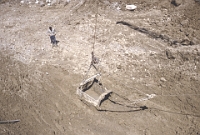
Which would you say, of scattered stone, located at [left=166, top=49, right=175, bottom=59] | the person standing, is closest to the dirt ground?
scattered stone, located at [left=166, top=49, right=175, bottom=59]

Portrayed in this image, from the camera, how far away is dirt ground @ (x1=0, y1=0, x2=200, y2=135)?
6.33m

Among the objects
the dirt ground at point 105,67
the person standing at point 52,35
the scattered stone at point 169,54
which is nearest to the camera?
the dirt ground at point 105,67

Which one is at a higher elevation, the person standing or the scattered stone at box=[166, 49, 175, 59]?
the person standing

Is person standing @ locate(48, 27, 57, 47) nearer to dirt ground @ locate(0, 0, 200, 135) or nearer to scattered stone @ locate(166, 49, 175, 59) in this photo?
dirt ground @ locate(0, 0, 200, 135)

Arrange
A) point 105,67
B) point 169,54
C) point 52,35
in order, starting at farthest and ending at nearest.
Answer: point 52,35 → point 169,54 → point 105,67

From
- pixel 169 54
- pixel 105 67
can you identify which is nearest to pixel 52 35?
pixel 105 67

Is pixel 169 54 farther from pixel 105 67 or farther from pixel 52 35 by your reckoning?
pixel 52 35

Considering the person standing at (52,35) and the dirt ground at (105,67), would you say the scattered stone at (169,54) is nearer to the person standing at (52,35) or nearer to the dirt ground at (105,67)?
the dirt ground at (105,67)

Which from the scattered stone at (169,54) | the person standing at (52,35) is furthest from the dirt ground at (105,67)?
the person standing at (52,35)

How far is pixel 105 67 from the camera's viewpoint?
789 cm

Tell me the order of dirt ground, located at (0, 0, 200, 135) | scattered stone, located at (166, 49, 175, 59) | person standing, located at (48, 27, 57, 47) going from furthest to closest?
person standing, located at (48, 27, 57, 47), scattered stone, located at (166, 49, 175, 59), dirt ground, located at (0, 0, 200, 135)

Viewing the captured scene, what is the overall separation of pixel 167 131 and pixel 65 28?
6579mm

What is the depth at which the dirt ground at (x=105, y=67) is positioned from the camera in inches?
249

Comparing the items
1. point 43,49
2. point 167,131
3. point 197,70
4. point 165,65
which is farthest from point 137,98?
point 43,49
